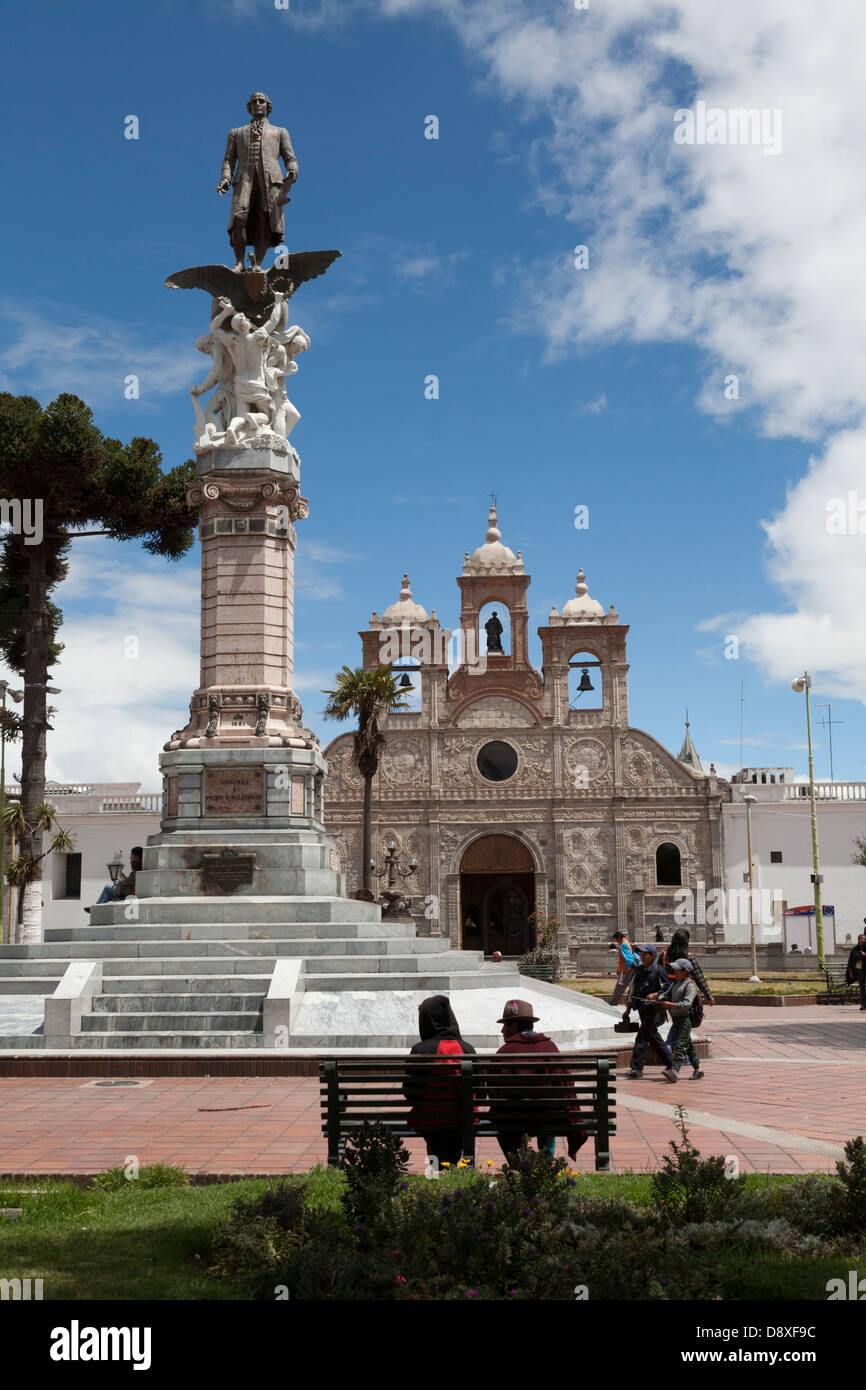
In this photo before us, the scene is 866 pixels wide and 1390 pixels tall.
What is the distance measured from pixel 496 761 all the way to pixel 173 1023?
1509 inches

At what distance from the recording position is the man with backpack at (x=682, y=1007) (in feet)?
42.6

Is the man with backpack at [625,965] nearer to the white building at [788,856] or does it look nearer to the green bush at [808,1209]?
the green bush at [808,1209]

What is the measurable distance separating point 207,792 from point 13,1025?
4.50m

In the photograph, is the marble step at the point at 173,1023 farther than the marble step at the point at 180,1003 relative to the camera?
No

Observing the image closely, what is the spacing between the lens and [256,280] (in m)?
19.9

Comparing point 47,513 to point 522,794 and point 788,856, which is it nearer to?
point 522,794

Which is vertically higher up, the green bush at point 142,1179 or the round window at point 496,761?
the round window at point 496,761

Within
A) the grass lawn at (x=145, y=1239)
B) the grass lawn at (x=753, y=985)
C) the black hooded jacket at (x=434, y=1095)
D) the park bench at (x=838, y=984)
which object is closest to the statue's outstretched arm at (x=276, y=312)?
the black hooded jacket at (x=434, y=1095)

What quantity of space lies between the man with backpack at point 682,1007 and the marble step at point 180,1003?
4808 millimetres

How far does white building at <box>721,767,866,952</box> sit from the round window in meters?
8.97

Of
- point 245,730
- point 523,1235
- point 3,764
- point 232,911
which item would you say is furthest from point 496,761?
point 523,1235

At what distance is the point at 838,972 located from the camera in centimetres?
3056
